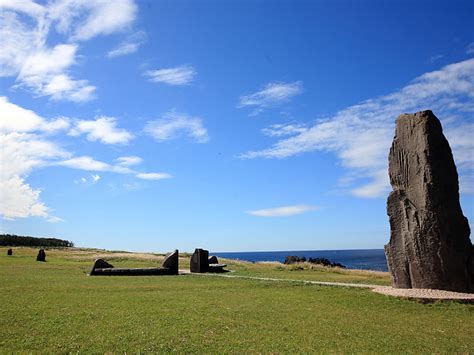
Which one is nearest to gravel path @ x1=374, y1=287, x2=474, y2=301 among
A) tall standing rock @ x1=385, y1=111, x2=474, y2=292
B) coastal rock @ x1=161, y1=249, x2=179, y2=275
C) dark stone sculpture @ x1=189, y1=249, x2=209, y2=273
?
tall standing rock @ x1=385, y1=111, x2=474, y2=292

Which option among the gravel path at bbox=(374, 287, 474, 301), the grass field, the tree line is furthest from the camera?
the tree line

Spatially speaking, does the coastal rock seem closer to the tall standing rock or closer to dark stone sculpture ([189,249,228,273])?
dark stone sculpture ([189,249,228,273])

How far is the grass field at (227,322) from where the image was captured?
9203mm

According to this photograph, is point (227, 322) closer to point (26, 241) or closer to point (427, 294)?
point (427, 294)

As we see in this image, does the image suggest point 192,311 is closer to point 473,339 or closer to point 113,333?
point 113,333

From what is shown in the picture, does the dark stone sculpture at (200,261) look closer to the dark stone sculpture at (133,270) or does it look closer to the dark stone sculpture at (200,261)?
the dark stone sculpture at (200,261)

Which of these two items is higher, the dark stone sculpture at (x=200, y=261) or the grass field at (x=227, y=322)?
the dark stone sculpture at (x=200, y=261)

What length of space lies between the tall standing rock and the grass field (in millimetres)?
2206

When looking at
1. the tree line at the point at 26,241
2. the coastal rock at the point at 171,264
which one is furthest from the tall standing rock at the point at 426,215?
the tree line at the point at 26,241

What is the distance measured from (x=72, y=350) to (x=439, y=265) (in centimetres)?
1451

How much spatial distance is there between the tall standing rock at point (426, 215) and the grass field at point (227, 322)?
7.24ft

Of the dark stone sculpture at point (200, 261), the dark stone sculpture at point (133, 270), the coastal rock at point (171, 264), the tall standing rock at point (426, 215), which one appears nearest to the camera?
the tall standing rock at point (426, 215)

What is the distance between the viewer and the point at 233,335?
32.9ft

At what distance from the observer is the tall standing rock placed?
56.4ft
